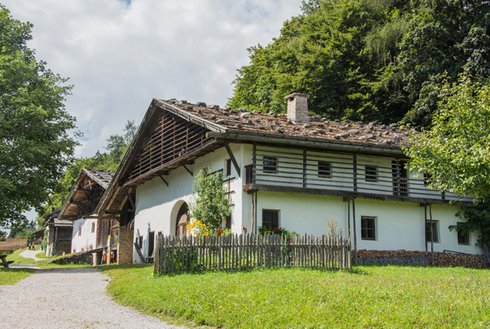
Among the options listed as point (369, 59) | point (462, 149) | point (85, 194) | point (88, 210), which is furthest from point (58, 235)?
point (462, 149)

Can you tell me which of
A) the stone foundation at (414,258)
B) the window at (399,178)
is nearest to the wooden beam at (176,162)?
the stone foundation at (414,258)

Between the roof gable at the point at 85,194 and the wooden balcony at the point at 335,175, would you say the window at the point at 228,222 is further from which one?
the roof gable at the point at 85,194

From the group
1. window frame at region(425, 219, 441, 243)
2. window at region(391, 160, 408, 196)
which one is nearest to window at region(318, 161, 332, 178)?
window at region(391, 160, 408, 196)

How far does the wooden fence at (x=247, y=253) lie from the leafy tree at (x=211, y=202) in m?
4.88

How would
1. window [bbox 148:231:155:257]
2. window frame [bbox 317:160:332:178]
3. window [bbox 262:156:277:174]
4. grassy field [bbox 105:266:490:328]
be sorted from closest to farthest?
grassy field [bbox 105:266:490:328] → window [bbox 262:156:277:174] → window frame [bbox 317:160:332:178] → window [bbox 148:231:155:257]

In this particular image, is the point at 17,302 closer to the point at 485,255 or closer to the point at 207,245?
the point at 207,245

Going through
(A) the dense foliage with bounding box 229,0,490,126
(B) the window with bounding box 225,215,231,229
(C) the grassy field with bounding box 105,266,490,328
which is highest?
(A) the dense foliage with bounding box 229,0,490,126

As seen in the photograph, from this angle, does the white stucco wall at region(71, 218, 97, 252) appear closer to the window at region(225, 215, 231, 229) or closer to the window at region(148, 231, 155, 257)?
the window at region(148, 231, 155, 257)

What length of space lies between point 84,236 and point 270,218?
29.2 m

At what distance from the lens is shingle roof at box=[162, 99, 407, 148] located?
1984cm

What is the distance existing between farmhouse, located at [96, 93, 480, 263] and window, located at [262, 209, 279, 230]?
0.13 ft

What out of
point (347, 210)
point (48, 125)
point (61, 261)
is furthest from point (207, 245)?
point (61, 261)

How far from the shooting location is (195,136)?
22.7m

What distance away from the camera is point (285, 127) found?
21.5 metres
